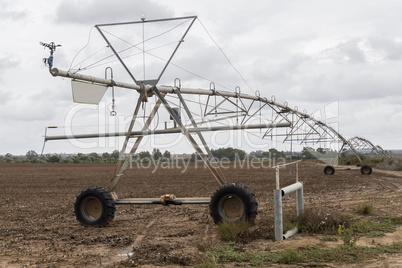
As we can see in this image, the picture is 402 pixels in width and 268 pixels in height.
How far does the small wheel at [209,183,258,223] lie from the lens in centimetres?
1007

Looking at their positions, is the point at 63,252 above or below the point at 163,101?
below

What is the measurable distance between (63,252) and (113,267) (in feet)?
5.96

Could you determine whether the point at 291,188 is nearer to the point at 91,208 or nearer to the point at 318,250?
the point at 318,250

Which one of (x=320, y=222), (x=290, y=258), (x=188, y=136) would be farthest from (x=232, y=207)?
(x=290, y=258)

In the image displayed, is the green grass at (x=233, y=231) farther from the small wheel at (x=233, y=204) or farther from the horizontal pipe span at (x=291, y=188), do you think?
the horizontal pipe span at (x=291, y=188)

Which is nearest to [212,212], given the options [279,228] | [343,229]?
[279,228]

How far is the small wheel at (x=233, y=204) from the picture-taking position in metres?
10.1

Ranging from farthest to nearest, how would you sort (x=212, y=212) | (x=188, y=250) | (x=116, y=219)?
(x=116, y=219) → (x=212, y=212) → (x=188, y=250)

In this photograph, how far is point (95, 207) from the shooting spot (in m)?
11.6

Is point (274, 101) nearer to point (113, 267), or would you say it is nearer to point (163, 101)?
point (163, 101)

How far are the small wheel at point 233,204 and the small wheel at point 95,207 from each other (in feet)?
8.79

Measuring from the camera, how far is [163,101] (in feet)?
38.2

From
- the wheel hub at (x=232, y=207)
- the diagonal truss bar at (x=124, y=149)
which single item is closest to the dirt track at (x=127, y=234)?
the wheel hub at (x=232, y=207)

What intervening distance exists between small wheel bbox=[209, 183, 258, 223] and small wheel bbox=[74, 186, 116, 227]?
2680mm
